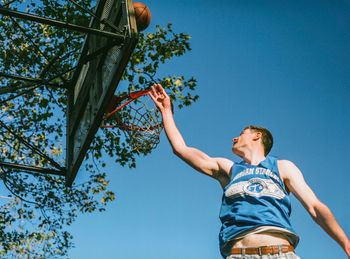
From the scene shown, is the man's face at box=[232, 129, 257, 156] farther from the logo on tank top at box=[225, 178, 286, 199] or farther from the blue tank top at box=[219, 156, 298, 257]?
the logo on tank top at box=[225, 178, 286, 199]

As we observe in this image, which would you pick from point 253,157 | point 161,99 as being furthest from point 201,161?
point 161,99

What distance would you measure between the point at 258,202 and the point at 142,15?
10.9 ft

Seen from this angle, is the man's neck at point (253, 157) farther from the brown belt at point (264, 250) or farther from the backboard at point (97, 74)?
the backboard at point (97, 74)

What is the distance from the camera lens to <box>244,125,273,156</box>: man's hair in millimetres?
3227

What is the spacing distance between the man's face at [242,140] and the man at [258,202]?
1 centimetres

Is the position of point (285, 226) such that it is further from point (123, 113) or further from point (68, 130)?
point (68, 130)

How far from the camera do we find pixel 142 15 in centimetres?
547

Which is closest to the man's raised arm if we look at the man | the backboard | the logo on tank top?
the man

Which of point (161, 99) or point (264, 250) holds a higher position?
point (161, 99)

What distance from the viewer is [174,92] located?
9.43 meters

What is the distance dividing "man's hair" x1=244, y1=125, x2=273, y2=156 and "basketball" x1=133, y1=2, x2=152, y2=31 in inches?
103

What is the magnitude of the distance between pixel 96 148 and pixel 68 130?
8.96 ft

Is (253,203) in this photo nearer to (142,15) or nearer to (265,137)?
(265,137)

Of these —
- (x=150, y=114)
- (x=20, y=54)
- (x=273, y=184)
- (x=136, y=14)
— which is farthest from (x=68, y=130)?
(x=273, y=184)
